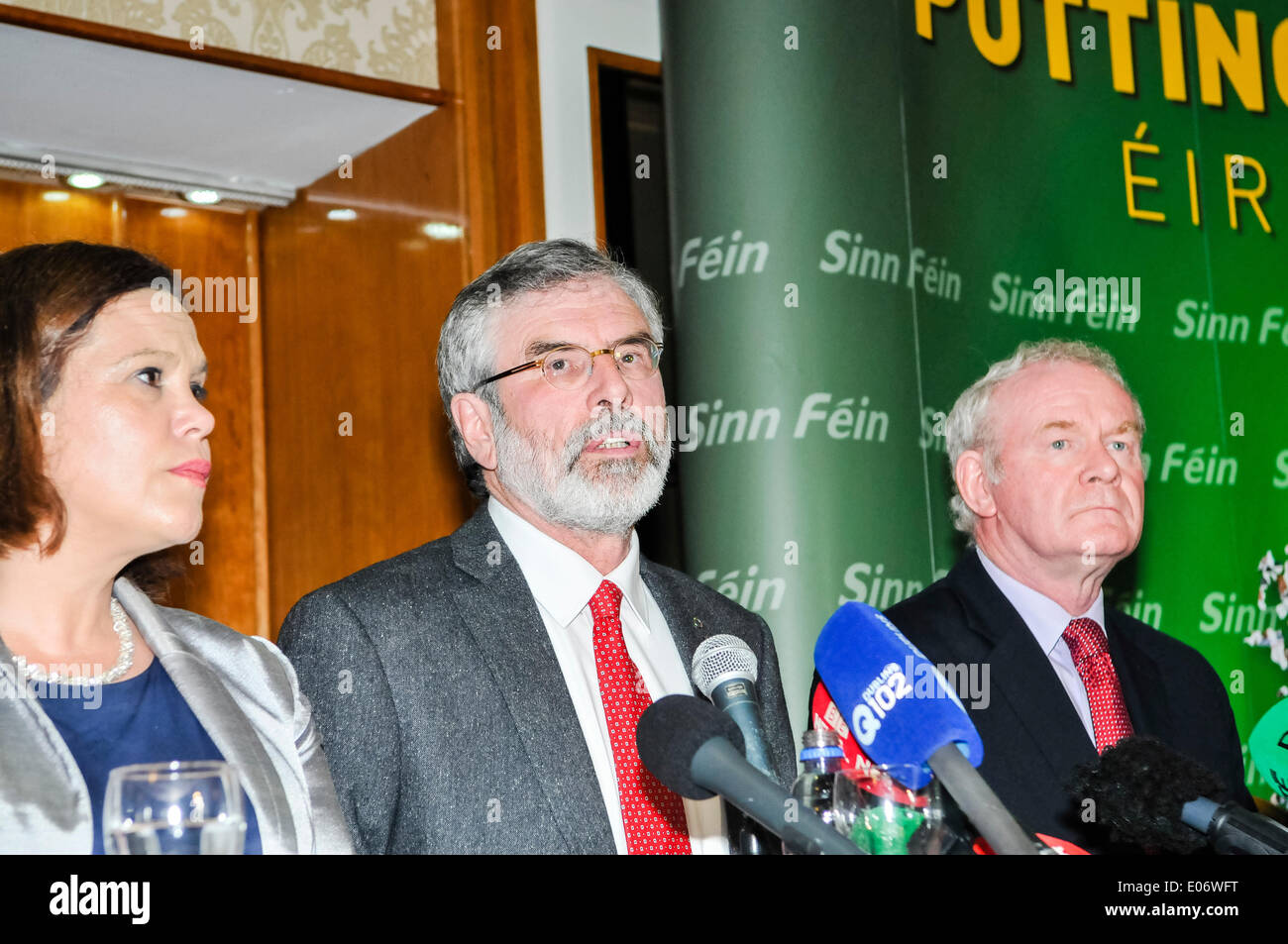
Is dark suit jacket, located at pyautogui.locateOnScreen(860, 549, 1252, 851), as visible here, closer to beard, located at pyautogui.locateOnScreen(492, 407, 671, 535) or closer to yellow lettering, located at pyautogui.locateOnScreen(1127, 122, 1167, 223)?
beard, located at pyautogui.locateOnScreen(492, 407, 671, 535)

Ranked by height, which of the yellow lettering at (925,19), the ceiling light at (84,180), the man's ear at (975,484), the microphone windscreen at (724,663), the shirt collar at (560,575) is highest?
the yellow lettering at (925,19)

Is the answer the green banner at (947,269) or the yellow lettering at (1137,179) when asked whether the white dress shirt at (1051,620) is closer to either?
the green banner at (947,269)

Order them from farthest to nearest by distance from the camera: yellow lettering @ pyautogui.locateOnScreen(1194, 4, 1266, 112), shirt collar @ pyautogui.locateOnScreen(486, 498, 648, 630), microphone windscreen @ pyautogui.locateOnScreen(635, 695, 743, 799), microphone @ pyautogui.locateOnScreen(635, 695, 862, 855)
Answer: yellow lettering @ pyautogui.locateOnScreen(1194, 4, 1266, 112)
shirt collar @ pyautogui.locateOnScreen(486, 498, 648, 630)
microphone windscreen @ pyautogui.locateOnScreen(635, 695, 743, 799)
microphone @ pyautogui.locateOnScreen(635, 695, 862, 855)

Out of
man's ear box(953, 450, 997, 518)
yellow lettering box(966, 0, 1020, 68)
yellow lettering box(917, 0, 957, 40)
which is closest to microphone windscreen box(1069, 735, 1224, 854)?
man's ear box(953, 450, 997, 518)

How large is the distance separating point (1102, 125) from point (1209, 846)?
3.30 m

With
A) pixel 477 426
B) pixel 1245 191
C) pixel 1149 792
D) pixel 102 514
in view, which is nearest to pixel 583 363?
pixel 477 426

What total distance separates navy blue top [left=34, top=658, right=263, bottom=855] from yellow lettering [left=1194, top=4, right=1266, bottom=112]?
154 inches

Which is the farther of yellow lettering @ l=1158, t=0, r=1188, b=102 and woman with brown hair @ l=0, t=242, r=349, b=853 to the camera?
yellow lettering @ l=1158, t=0, r=1188, b=102

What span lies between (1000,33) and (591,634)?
2.72m

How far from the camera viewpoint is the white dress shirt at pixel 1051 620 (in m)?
2.46

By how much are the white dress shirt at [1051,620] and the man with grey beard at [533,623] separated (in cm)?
50

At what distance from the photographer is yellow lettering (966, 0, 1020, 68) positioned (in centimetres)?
400

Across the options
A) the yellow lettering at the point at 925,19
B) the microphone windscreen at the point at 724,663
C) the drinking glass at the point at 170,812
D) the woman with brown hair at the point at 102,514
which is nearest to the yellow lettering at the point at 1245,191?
the yellow lettering at the point at 925,19
